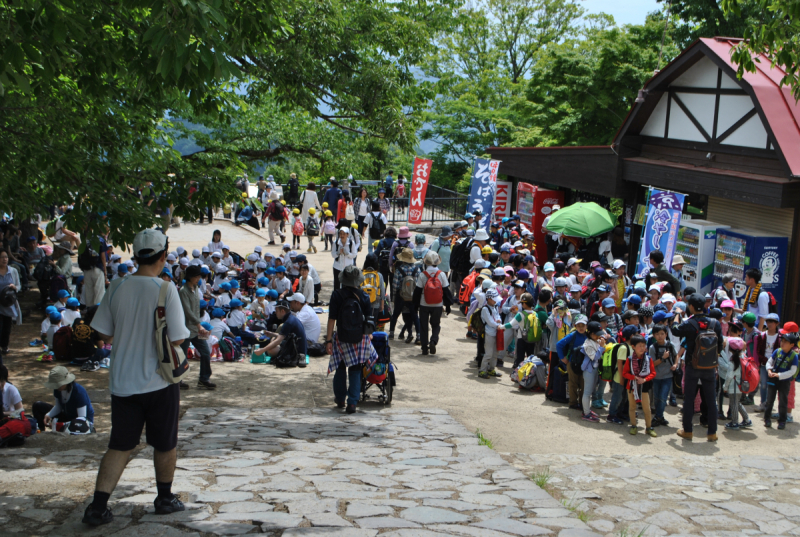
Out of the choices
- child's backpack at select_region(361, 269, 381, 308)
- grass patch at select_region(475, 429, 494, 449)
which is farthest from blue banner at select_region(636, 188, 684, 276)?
grass patch at select_region(475, 429, 494, 449)

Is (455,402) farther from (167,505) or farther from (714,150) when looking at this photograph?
(714,150)

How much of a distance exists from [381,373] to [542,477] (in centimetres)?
283

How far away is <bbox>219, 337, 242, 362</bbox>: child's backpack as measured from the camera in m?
11.4

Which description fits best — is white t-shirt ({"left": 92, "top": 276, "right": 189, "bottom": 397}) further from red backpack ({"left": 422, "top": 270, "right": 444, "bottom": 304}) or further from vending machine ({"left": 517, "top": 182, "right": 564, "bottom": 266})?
vending machine ({"left": 517, "top": 182, "right": 564, "bottom": 266})

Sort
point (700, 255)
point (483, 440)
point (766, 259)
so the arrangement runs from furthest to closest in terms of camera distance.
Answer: point (700, 255) → point (766, 259) → point (483, 440)

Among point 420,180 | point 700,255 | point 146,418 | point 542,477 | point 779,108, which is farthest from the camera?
point 420,180

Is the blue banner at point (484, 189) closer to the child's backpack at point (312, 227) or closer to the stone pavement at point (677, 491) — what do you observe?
the child's backpack at point (312, 227)

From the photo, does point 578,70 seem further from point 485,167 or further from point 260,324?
point 260,324

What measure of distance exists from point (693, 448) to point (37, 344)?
1029 centimetres

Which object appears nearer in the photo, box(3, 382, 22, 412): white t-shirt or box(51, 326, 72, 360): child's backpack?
box(3, 382, 22, 412): white t-shirt

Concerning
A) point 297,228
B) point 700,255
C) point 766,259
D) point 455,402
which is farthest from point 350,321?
point 297,228

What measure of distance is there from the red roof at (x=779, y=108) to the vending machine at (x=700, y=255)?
6.42 feet

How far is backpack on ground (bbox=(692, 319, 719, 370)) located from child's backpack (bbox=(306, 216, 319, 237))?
13052 mm

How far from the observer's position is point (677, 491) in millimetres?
6805
